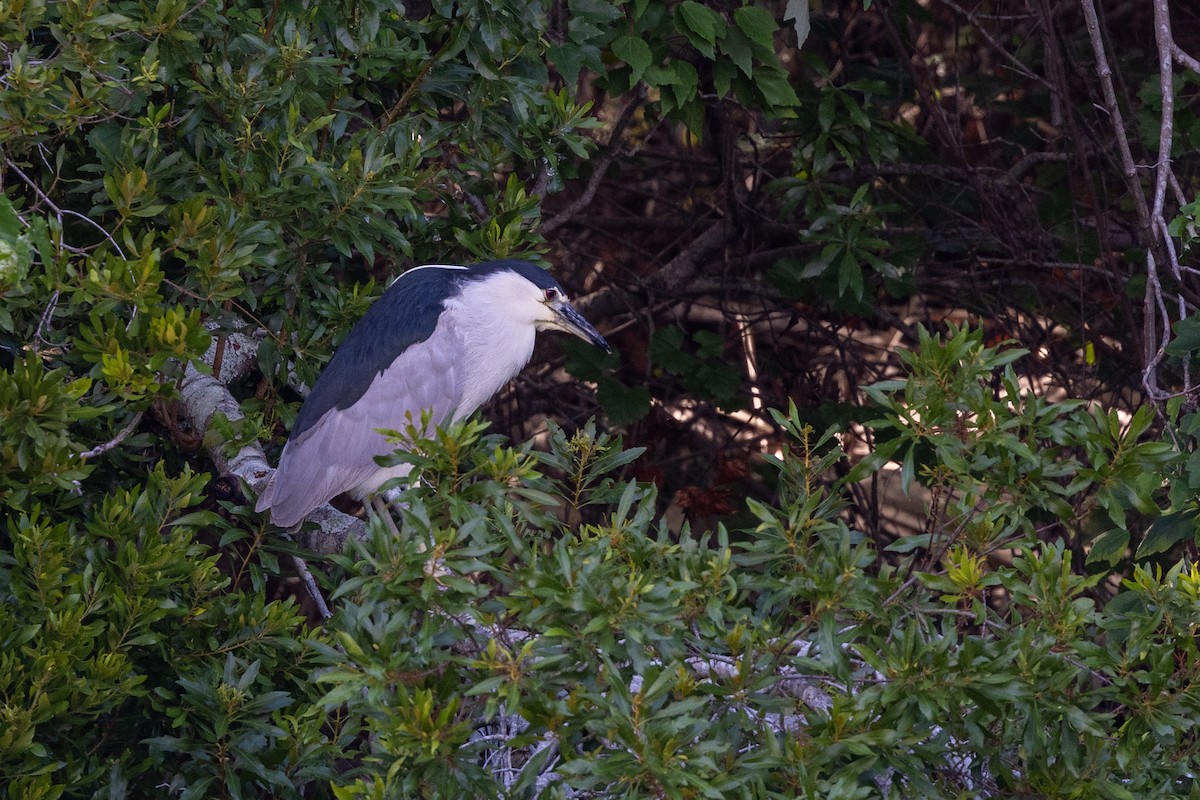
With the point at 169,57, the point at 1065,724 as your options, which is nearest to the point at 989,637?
the point at 1065,724

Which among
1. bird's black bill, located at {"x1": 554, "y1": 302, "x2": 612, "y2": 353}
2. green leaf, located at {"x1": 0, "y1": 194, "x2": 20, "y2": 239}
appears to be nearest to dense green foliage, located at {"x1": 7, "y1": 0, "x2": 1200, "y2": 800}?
green leaf, located at {"x1": 0, "y1": 194, "x2": 20, "y2": 239}

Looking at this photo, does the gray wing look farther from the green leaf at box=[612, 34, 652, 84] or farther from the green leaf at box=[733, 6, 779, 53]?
the green leaf at box=[733, 6, 779, 53]

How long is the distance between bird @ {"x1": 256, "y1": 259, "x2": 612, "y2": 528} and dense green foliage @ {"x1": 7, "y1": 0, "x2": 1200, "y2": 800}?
81 millimetres

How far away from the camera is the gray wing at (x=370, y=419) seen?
2.59 meters

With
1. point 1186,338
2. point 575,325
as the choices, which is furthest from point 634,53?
point 1186,338

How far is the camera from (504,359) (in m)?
3.00

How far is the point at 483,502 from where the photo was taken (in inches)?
65.8

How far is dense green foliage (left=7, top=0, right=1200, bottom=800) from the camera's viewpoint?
151 centimetres

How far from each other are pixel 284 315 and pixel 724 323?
217 cm

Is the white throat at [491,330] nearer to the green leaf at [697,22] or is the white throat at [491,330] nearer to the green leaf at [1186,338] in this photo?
the green leaf at [697,22]

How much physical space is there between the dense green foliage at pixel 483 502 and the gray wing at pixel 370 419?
141 mm

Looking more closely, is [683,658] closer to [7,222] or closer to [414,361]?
[7,222]

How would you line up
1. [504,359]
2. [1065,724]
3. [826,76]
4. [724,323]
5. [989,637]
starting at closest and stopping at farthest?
[1065,724] < [989,637] < [504,359] < [826,76] < [724,323]

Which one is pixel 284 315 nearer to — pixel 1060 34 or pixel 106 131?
Result: pixel 106 131
